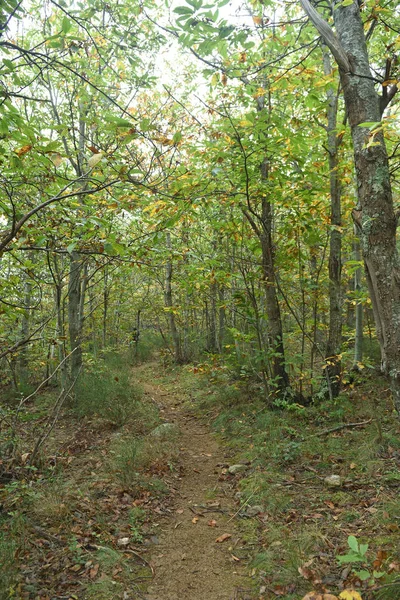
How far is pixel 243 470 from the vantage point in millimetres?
5512

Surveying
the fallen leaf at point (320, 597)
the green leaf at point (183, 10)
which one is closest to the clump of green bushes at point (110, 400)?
the fallen leaf at point (320, 597)

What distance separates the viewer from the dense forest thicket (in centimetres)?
247

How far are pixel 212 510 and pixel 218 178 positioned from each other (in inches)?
186

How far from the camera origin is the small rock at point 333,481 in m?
4.58

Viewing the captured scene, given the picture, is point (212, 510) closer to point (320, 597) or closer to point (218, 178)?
point (320, 597)

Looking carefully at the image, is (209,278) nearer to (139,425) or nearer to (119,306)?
(139,425)

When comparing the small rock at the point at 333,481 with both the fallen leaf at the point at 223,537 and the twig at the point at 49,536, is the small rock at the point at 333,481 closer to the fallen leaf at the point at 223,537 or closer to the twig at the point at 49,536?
the fallen leaf at the point at 223,537

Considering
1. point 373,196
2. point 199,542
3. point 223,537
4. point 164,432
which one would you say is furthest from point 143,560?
point 373,196

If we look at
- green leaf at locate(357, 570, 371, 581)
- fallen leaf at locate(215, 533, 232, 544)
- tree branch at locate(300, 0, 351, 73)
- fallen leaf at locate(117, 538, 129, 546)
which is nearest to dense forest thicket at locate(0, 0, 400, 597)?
tree branch at locate(300, 0, 351, 73)

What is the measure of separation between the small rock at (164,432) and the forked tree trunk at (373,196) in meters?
5.23

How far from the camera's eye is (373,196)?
2299 millimetres

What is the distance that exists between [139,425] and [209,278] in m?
3.26

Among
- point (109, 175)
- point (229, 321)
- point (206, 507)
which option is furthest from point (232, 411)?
point (229, 321)

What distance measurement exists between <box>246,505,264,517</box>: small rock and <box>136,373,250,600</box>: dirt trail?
188 millimetres
